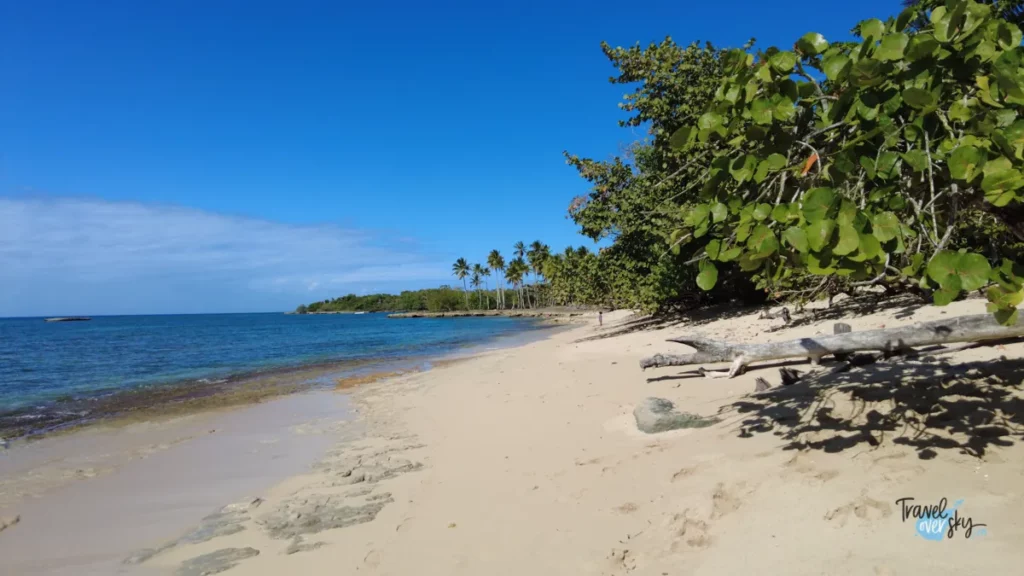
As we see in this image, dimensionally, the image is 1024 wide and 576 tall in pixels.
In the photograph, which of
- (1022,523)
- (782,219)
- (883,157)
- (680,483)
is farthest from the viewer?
(680,483)

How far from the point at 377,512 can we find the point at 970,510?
4472 millimetres

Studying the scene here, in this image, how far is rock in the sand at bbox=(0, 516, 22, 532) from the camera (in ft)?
18.7

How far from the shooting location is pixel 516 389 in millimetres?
10992

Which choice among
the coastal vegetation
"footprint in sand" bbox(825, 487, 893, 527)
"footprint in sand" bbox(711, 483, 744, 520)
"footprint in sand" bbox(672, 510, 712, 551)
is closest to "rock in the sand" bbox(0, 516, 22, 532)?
"footprint in sand" bbox(672, 510, 712, 551)

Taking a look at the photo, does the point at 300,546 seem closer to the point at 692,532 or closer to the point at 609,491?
the point at 609,491

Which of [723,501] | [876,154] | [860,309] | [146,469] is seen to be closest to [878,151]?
[876,154]

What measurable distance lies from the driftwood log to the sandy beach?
0.29m

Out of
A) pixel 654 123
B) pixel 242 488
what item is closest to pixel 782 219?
pixel 242 488

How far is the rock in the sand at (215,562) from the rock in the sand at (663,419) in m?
4.00

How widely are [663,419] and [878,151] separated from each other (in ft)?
12.5

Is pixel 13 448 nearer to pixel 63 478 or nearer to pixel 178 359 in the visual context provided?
pixel 63 478

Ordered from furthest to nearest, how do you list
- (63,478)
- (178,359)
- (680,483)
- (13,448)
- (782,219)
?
(178,359) < (13,448) < (63,478) < (680,483) < (782,219)

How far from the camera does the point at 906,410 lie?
4.45 metres

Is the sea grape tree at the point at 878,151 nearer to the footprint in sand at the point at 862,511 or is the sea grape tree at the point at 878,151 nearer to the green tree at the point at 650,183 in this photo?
the footprint in sand at the point at 862,511
